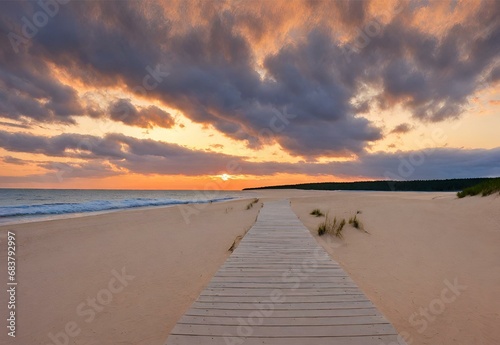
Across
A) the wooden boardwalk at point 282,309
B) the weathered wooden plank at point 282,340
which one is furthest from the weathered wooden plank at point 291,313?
the weathered wooden plank at point 282,340

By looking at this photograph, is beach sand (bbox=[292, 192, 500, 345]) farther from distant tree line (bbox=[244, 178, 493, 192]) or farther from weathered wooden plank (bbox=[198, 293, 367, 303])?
distant tree line (bbox=[244, 178, 493, 192])

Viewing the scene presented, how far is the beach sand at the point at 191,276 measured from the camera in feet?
14.5

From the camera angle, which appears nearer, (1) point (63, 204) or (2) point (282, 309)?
(2) point (282, 309)

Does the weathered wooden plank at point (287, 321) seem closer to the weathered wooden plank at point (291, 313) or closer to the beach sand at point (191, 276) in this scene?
the weathered wooden plank at point (291, 313)

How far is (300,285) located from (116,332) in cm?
318

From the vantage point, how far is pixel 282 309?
3883mm

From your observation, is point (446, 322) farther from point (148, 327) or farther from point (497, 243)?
point (497, 243)

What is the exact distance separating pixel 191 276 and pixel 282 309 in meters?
3.45

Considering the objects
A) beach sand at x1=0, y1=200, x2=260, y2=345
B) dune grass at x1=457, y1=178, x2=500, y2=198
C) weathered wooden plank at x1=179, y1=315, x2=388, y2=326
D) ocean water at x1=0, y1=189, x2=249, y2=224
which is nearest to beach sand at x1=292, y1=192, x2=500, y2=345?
weathered wooden plank at x1=179, y1=315, x2=388, y2=326

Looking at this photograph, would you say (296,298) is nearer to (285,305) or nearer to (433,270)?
(285,305)

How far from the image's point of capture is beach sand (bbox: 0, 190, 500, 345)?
4406 mm

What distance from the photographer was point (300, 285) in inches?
186

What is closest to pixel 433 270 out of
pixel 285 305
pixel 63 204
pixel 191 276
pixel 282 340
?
pixel 285 305

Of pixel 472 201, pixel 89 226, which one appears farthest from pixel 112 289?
pixel 472 201
